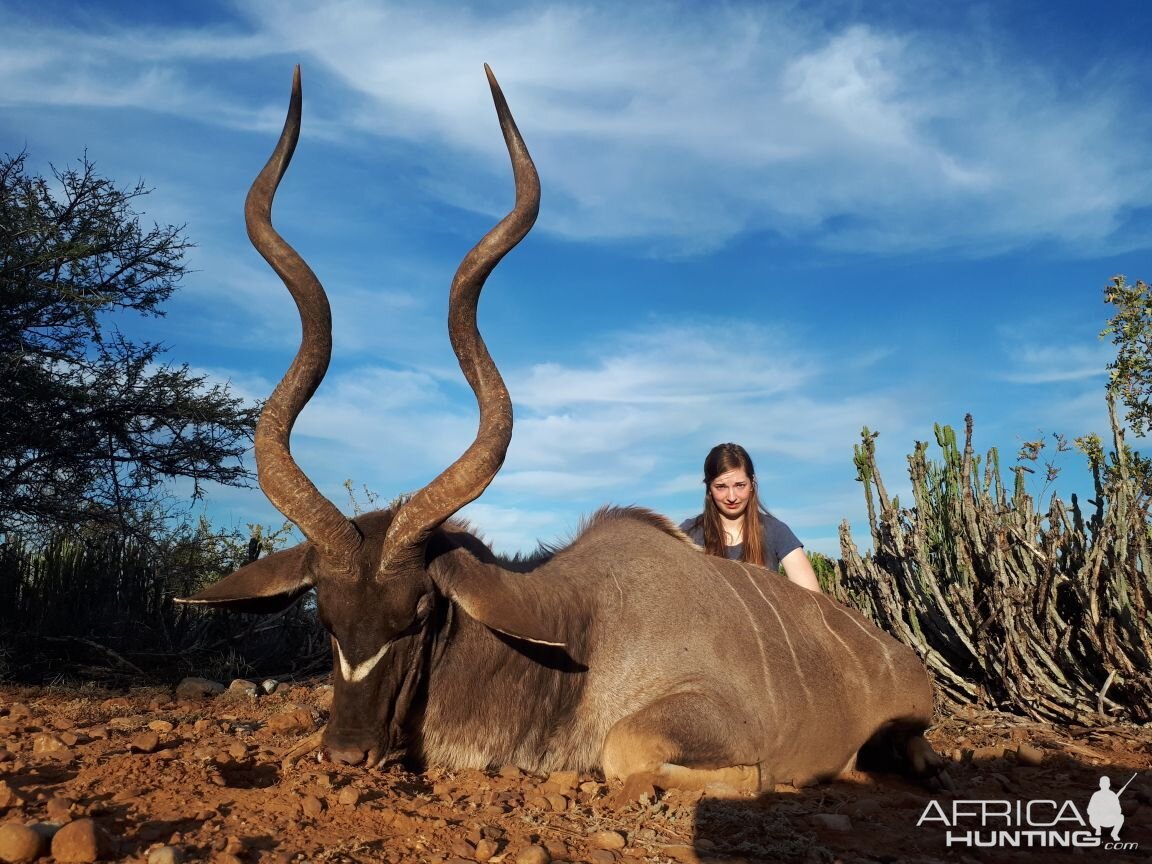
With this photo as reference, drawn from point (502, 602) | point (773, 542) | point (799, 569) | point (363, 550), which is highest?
point (773, 542)

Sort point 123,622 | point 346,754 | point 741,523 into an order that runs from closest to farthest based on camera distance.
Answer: point 346,754 < point 741,523 < point 123,622

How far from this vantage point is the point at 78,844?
2.54 m

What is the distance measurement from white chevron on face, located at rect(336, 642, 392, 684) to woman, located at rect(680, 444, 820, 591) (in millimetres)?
3130

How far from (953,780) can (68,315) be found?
7880mm

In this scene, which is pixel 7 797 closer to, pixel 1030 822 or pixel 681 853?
pixel 681 853

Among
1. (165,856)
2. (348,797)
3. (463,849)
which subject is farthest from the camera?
(348,797)

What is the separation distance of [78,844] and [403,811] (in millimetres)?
1008

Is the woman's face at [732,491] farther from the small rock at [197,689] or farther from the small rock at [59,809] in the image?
the small rock at [59,809]

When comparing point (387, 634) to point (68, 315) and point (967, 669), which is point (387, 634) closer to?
point (967, 669)

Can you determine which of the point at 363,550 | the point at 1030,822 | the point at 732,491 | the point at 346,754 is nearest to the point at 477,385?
the point at 363,550

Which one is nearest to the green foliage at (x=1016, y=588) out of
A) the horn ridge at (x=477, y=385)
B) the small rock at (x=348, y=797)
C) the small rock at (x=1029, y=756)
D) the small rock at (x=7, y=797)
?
the small rock at (x=1029, y=756)

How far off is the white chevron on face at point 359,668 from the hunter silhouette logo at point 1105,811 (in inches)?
112

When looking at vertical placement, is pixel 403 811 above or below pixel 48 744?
below

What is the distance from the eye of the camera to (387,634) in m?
3.81
